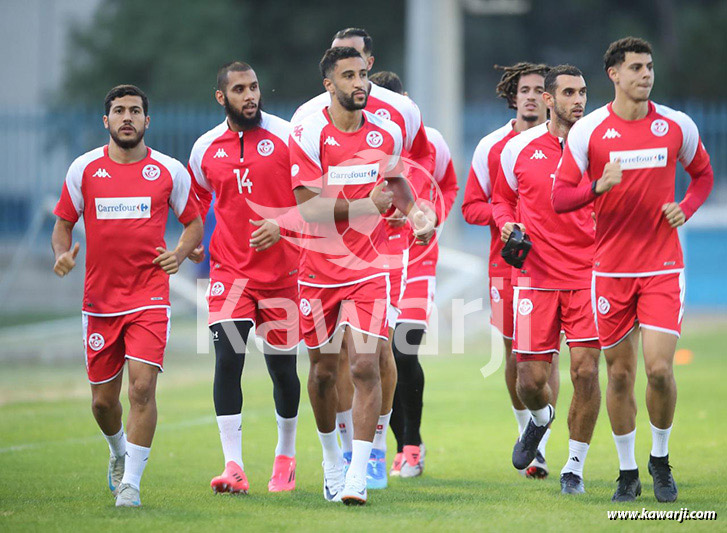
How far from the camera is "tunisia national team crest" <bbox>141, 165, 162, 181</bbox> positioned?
8.37m

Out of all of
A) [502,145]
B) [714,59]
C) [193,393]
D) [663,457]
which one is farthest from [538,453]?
[714,59]

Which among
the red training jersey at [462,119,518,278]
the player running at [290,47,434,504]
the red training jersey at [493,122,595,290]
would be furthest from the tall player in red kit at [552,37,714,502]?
the red training jersey at [462,119,518,278]

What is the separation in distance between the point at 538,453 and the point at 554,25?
3198cm

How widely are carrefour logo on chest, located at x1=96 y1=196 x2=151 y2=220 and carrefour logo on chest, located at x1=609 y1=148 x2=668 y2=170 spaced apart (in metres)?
3.06

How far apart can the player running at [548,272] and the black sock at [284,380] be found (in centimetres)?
159

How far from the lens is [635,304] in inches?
316

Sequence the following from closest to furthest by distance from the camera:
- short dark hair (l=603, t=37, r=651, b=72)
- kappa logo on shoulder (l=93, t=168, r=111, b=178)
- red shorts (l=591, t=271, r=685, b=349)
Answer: red shorts (l=591, t=271, r=685, b=349) < short dark hair (l=603, t=37, r=651, b=72) < kappa logo on shoulder (l=93, t=168, r=111, b=178)

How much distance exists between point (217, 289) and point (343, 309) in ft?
3.46

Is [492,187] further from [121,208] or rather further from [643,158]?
[121,208]

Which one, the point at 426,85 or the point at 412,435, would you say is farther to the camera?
the point at 426,85

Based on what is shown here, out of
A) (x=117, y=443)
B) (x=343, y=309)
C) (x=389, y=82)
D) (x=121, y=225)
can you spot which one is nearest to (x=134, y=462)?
(x=117, y=443)

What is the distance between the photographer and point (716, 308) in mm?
26281

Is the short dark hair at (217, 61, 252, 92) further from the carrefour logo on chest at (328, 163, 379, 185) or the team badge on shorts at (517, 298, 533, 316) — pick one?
the team badge on shorts at (517, 298, 533, 316)

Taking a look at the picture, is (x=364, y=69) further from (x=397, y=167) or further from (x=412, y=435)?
(x=412, y=435)
